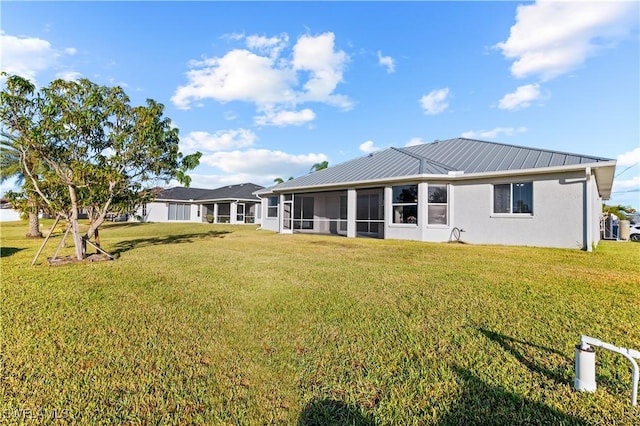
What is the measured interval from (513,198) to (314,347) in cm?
1231

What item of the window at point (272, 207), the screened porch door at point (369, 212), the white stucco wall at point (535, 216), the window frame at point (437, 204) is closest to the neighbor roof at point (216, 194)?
the window at point (272, 207)

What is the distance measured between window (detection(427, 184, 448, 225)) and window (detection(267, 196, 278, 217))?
39.5ft

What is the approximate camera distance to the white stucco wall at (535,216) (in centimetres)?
1120

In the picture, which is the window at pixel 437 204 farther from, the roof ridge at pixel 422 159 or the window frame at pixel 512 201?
the window frame at pixel 512 201

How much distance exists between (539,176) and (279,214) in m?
14.7

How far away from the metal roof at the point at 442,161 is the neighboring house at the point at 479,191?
0.12 feet

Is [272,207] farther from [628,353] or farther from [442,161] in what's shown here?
[628,353]

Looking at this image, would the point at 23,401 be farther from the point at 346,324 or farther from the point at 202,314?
the point at 346,324

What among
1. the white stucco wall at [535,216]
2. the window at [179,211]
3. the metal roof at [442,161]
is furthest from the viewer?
the window at [179,211]

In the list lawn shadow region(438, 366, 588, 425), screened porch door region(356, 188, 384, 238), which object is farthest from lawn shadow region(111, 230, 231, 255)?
lawn shadow region(438, 366, 588, 425)

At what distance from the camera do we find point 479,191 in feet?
43.7

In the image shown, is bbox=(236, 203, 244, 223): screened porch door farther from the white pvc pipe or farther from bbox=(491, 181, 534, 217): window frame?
the white pvc pipe

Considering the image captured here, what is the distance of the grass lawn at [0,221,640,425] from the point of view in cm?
243

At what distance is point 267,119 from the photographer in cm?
2330
